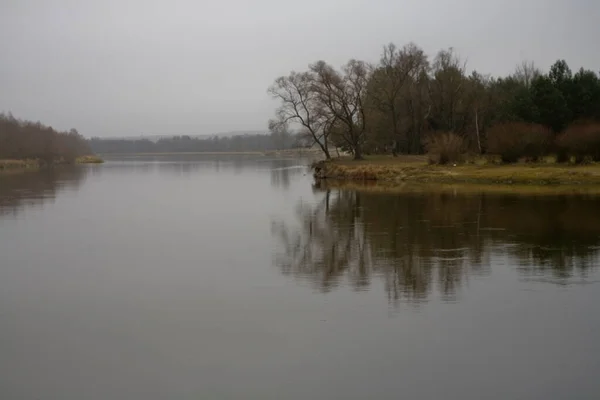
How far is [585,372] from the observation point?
7406mm

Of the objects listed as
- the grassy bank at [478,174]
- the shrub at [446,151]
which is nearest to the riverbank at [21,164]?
the grassy bank at [478,174]

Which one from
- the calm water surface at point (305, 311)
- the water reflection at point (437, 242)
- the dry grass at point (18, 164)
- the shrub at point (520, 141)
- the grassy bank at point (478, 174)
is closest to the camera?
the calm water surface at point (305, 311)

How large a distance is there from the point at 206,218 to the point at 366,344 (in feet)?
51.4

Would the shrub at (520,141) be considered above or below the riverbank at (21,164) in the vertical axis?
above

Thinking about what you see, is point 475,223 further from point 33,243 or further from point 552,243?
point 33,243

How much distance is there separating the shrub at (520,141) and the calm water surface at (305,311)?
19.1 metres

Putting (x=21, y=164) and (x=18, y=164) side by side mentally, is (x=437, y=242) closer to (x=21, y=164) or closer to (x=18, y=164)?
(x=18, y=164)

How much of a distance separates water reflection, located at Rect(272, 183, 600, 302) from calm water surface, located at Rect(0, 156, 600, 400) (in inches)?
3.1

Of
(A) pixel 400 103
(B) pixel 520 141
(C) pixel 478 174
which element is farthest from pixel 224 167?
(B) pixel 520 141

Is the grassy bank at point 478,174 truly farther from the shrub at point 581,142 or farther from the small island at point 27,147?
the small island at point 27,147

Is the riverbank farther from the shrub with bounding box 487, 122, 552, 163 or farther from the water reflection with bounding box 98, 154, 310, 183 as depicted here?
the shrub with bounding box 487, 122, 552, 163

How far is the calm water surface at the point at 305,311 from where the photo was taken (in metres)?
7.39

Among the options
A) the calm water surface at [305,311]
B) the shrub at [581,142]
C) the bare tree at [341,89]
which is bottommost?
the calm water surface at [305,311]

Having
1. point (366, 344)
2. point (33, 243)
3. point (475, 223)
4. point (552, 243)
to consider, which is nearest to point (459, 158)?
point (475, 223)
